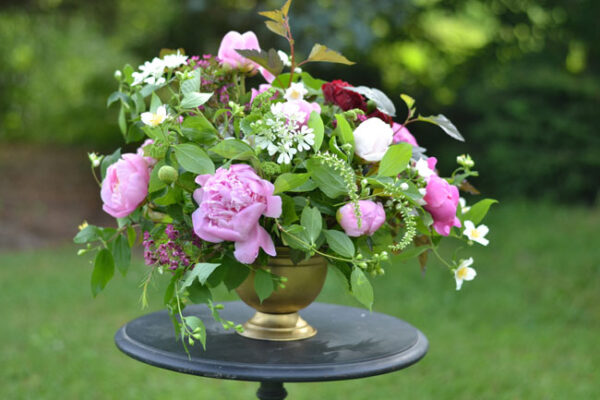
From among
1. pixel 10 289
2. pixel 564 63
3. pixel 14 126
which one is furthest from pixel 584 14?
pixel 14 126

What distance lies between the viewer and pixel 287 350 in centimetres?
148

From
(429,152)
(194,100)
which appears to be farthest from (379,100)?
(429,152)

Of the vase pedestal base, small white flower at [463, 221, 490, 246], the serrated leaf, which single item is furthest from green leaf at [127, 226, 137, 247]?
small white flower at [463, 221, 490, 246]

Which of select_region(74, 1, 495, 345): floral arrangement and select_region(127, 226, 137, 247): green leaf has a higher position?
select_region(74, 1, 495, 345): floral arrangement

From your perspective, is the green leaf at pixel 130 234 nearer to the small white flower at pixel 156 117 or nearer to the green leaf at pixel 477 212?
the small white flower at pixel 156 117

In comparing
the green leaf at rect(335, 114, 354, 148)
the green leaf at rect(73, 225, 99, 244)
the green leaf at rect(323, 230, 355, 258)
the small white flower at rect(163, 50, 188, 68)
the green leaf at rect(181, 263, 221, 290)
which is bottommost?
the green leaf at rect(73, 225, 99, 244)

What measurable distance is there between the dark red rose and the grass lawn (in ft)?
7.34

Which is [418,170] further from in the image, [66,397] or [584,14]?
[584,14]

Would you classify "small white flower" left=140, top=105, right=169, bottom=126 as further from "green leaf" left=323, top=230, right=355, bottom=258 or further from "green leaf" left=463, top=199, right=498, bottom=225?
"green leaf" left=463, top=199, right=498, bottom=225

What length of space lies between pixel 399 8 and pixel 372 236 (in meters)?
5.18

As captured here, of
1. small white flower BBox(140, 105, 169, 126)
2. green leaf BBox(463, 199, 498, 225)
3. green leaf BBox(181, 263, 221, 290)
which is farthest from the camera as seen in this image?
green leaf BBox(463, 199, 498, 225)

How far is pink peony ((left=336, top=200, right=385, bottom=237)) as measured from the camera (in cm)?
130

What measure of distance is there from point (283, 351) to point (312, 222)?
36 centimetres

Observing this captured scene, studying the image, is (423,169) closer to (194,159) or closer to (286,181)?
(286,181)
